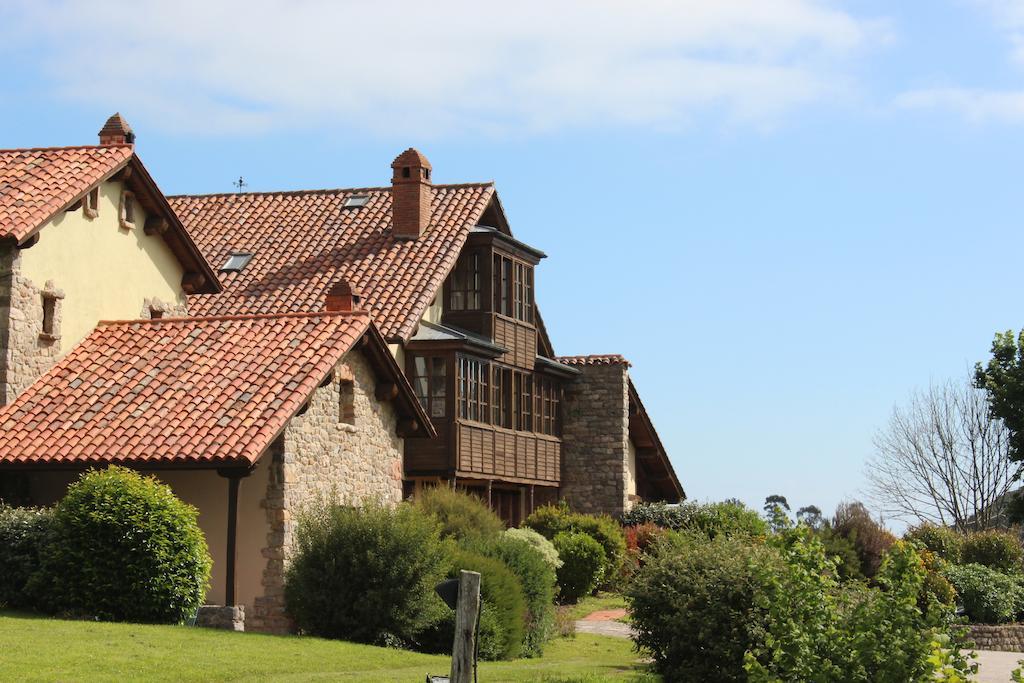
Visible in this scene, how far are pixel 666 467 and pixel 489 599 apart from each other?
25.9 meters

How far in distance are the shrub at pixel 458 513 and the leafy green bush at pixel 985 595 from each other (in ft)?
31.7

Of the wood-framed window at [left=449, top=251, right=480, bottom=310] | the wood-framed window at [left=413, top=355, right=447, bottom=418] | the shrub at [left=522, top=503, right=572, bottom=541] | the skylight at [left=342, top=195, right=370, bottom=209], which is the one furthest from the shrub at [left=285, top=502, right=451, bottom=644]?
the skylight at [left=342, top=195, right=370, bottom=209]

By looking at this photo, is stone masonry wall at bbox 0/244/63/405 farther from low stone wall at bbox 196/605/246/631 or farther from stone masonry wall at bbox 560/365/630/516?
stone masonry wall at bbox 560/365/630/516

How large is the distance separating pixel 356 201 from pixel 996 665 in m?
21.5

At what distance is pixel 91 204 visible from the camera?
2570cm

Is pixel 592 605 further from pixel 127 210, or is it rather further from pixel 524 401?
pixel 127 210

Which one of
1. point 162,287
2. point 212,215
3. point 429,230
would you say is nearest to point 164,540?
point 162,287

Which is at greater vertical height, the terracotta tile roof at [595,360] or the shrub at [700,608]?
the terracotta tile roof at [595,360]

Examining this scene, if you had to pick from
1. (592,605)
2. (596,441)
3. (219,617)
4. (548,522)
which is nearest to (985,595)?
(592,605)

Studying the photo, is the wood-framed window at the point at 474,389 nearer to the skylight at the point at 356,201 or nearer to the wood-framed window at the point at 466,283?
the wood-framed window at the point at 466,283

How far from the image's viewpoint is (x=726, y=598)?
1814cm

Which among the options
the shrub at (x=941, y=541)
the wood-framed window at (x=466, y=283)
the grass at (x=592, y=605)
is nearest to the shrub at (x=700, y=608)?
the grass at (x=592, y=605)

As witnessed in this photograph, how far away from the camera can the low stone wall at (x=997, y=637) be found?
28406 millimetres

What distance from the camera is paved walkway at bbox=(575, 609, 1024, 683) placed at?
71.5 ft
